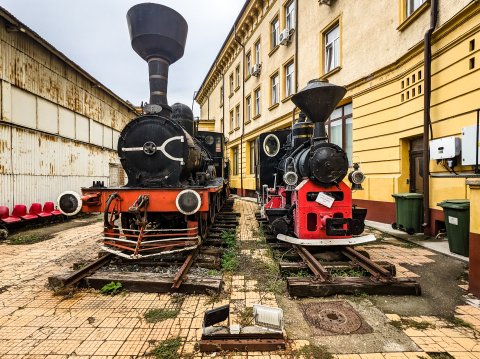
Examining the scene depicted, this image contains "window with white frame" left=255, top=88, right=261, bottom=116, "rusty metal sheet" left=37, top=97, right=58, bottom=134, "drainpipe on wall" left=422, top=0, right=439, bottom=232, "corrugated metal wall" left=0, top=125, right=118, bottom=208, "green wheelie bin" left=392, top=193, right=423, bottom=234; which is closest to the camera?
"drainpipe on wall" left=422, top=0, right=439, bottom=232

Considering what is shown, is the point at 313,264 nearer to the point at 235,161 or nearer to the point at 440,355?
the point at 440,355

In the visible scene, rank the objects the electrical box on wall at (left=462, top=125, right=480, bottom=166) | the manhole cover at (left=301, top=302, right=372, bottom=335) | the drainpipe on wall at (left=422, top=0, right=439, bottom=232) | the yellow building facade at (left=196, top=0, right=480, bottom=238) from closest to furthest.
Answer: the manhole cover at (left=301, top=302, right=372, bottom=335) → the electrical box on wall at (left=462, top=125, right=480, bottom=166) → the yellow building facade at (left=196, top=0, right=480, bottom=238) → the drainpipe on wall at (left=422, top=0, right=439, bottom=232)

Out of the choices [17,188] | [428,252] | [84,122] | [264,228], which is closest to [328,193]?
[428,252]

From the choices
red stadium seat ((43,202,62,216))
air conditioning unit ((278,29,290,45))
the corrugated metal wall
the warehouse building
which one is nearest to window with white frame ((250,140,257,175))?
air conditioning unit ((278,29,290,45))

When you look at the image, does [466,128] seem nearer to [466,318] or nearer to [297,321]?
[466,318]

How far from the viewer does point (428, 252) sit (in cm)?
516

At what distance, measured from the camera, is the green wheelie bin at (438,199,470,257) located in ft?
15.6

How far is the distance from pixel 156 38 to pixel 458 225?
6506mm

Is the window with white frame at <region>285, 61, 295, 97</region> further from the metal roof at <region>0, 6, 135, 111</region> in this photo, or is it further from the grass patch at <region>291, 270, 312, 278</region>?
the grass patch at <region>291, 270, 312, 278</region>

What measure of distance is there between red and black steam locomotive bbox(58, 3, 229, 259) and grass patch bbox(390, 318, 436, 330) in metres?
2.71

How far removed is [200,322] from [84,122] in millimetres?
10667

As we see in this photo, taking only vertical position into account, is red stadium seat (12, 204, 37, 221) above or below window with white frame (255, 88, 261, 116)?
below

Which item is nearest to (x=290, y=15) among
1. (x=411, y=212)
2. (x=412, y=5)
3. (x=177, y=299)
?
(x=412, y=5)

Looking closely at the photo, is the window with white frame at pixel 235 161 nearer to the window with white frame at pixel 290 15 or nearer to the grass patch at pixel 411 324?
the window with white frame at pixel 290 15
